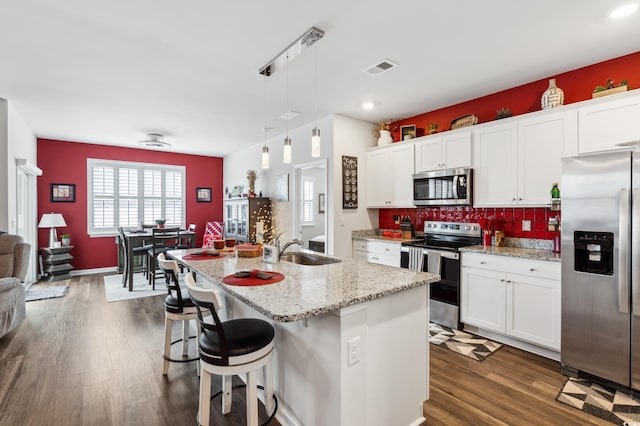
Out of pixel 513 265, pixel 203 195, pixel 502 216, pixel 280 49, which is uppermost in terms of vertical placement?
pixel 280 49

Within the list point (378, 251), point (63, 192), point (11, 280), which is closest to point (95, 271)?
point (63, 192)

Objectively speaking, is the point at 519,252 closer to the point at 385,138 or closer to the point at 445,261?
the point at 445,261

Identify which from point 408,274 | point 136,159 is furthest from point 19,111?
point 408,274

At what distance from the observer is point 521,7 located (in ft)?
7.03

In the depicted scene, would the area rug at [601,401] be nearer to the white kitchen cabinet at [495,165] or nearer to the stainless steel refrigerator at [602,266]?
the stainless steel refrigerator at [602,266]

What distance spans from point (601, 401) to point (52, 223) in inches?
302

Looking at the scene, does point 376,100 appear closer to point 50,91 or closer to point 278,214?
point 278,214

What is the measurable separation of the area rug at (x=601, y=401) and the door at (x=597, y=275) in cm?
10

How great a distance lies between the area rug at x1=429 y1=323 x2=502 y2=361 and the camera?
295 centimetres

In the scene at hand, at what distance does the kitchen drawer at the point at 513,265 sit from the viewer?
2.75 m

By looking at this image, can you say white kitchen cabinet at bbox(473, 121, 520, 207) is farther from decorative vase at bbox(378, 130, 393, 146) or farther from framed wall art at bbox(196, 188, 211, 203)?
framed wall art at bbox(196, 188, 211, 203)

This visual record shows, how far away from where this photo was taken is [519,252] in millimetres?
3084

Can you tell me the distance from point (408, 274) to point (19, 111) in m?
5.57

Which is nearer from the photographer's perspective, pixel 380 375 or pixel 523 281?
pixel 380 375
